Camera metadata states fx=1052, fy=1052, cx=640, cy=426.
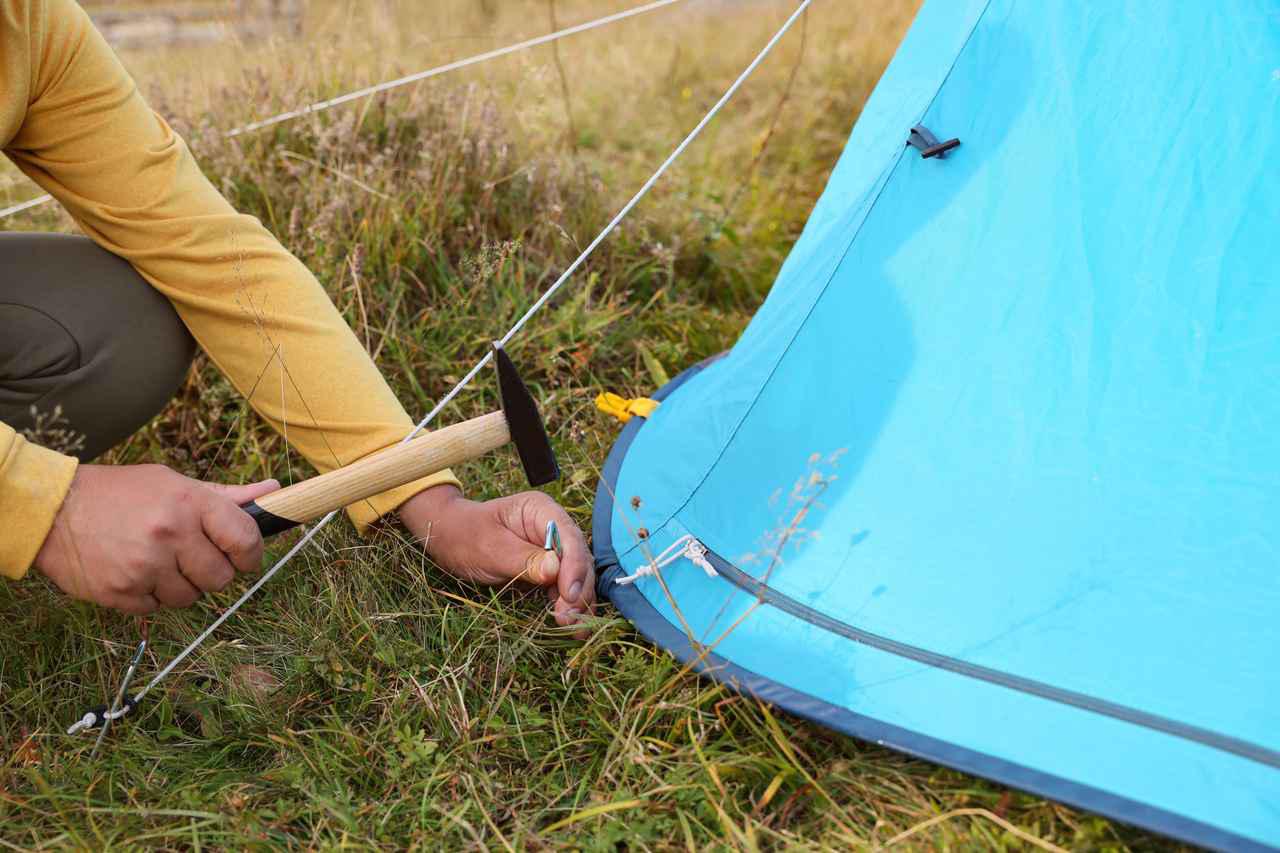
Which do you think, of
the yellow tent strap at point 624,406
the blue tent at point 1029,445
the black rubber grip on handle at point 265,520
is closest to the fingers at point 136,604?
the black rubber grip on handle at point 265,520

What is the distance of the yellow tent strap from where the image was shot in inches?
72.8

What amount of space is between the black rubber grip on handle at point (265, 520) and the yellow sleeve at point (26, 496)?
0.20 m

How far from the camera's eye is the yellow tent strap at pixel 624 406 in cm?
185

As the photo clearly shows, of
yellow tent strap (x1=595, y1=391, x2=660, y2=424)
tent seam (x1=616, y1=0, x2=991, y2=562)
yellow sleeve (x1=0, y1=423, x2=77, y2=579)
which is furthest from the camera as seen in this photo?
yellow tent strap (x1=595, y1=391, x2=660, y2=424)

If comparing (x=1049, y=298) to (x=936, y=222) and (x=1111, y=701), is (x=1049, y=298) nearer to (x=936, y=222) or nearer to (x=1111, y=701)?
(x=936, y=222)

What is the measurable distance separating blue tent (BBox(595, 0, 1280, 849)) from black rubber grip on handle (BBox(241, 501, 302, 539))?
445mm

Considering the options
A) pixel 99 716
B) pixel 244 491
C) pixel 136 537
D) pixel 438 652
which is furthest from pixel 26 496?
pixel 438 652

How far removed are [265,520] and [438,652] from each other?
316mm

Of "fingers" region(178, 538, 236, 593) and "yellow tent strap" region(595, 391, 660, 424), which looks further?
"yellow tent strap" region(595, 391, 660, 424)

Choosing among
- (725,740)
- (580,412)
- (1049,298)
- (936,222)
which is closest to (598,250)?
(580,412)

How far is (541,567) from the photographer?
1.38m

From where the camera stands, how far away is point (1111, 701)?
3.69 feet

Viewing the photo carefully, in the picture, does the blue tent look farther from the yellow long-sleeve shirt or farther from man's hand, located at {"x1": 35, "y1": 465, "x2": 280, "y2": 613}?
man's hand, located at {"x1": 35, "y1": 465, "x2": 280, "y2": 613}

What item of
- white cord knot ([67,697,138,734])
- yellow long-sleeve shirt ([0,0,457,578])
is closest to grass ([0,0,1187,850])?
white cord knot ([67,697,138,734])
